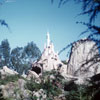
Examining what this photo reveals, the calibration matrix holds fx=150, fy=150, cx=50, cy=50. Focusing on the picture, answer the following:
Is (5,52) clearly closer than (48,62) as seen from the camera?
No

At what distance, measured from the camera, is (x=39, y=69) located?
24328mm

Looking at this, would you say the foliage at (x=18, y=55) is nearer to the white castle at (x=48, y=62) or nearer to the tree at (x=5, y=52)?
the tree at (x=5, y=52)

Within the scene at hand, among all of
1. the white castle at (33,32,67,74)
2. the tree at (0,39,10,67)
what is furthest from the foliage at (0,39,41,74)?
the white castle at (33,32,67,74)

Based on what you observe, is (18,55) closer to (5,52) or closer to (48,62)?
(5,52)

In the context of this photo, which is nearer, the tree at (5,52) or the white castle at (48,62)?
the white castle at (48,62)

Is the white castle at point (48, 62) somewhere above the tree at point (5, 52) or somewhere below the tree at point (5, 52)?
below

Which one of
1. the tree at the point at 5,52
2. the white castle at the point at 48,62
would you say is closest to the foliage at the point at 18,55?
the tree at the point at 5,52

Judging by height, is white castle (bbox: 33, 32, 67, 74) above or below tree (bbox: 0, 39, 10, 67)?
below

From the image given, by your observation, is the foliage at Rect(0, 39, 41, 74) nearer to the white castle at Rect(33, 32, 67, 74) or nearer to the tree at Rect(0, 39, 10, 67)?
the tree at Rect(0, 39, 10, 67)

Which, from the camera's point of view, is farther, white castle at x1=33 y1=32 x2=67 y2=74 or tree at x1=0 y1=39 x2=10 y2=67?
tree at x1=0 y1=39 x2=10 y2=67

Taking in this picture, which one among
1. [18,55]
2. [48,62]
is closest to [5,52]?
[18,55]

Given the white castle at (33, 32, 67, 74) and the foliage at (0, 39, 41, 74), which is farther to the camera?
the foliage at (0, 39, 41, 74)

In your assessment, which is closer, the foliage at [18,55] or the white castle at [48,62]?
the white castle at [48,62]

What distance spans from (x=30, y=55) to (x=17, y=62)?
5007mm
